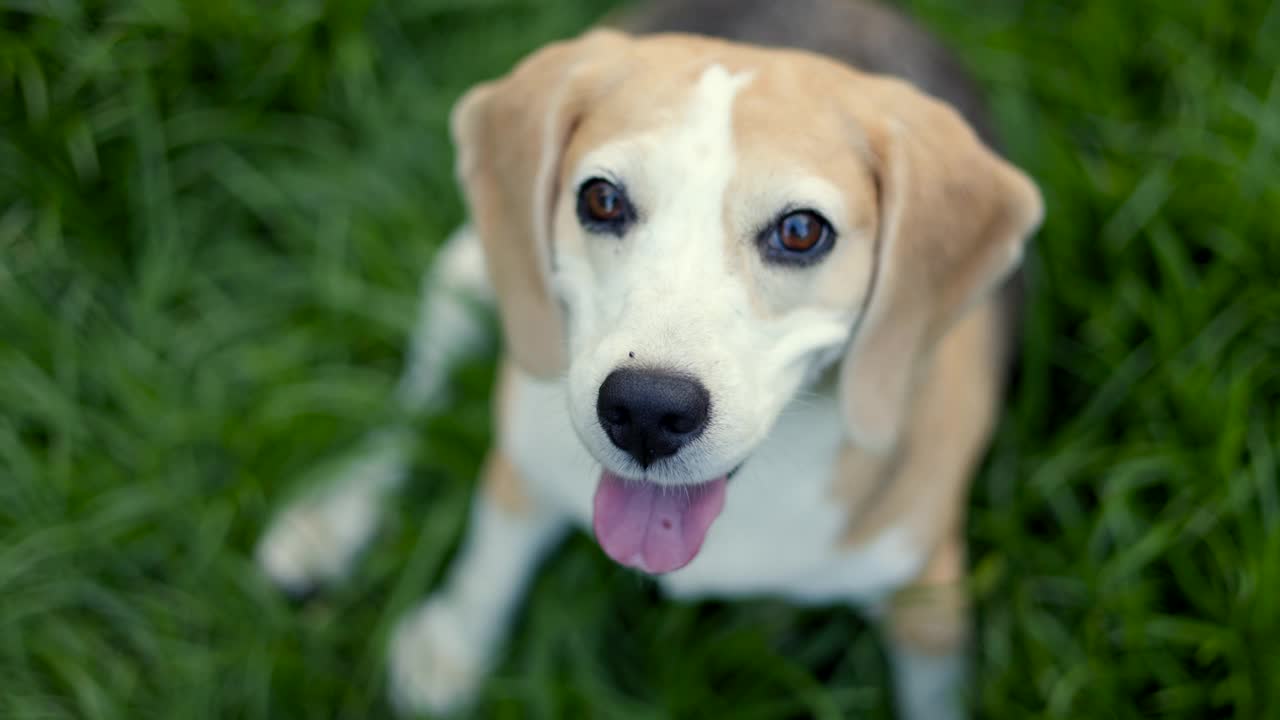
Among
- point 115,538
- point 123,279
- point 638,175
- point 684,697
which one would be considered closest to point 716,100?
point 638,175

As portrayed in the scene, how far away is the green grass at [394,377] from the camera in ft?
10.8

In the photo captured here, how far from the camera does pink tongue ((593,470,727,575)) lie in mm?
2447

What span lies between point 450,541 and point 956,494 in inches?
58.7

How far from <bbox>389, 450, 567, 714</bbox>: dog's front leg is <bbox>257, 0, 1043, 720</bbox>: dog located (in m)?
0.02

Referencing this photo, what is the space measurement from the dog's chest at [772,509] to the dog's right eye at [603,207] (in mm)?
489

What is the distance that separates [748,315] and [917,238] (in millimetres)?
424

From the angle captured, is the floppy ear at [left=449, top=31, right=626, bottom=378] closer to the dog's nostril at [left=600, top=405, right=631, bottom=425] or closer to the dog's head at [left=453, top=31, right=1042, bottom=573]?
the dog's head at [left=453, top=31, right=1042, bottom=573]

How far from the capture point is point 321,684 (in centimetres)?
341

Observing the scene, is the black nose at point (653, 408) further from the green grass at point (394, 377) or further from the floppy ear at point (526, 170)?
the green grass at point (394, 377)

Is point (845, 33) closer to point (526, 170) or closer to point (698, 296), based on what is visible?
point (526, 170)

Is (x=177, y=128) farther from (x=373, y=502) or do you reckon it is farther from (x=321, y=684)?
(x=321, y=684)

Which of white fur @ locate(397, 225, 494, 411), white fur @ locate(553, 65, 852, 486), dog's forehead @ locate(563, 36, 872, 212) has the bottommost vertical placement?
white fur @ locate(397, 225, 494, 411)

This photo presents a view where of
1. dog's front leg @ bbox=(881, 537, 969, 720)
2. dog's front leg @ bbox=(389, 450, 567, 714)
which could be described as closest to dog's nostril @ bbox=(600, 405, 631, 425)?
dog's front leg @ bbox=(389, 450, 567, 714)

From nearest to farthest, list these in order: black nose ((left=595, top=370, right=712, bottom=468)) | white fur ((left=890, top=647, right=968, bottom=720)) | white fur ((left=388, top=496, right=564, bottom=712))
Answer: black nose ((left=595, top=370, right=712, bottom=468)), white fur ((left=890, top=647, right=968, bottom=720)), white fur ((left=388, top=496, right=564, bottom=712))
